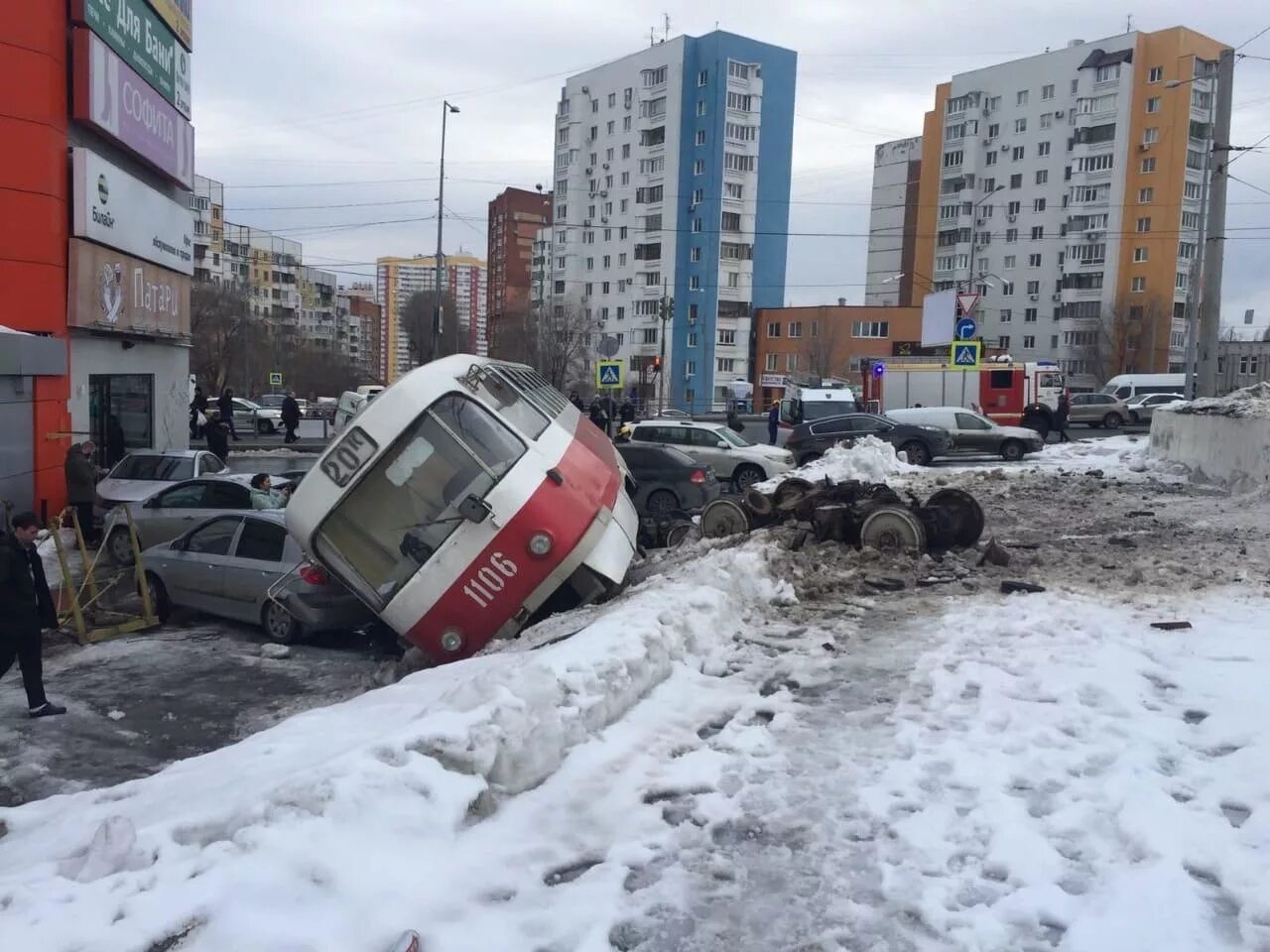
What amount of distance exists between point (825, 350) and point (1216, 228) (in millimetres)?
54378

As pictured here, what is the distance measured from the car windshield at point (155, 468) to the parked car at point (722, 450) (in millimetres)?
9192

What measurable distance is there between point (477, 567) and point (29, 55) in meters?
14.6

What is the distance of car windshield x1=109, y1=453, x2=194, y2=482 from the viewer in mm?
17406

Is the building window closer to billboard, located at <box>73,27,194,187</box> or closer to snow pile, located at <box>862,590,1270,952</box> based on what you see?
billboard, located at <box>73,27,194,187</box>

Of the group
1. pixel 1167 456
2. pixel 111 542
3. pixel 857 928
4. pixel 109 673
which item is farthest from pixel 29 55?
pixel 1167 456

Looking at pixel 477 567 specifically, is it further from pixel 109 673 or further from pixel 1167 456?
pixel 1167 456

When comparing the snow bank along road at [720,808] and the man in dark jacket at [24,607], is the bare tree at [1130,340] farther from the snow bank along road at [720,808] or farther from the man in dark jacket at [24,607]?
the man in dark jacket at [24,607]

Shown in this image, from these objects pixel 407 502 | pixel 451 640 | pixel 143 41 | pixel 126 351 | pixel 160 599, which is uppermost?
pixel 143 41

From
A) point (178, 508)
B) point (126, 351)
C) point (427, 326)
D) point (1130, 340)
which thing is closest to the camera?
point (178, 508)

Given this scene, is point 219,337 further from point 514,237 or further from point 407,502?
point 407,502

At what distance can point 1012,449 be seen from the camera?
85.6 feet

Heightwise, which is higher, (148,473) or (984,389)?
(984,389)

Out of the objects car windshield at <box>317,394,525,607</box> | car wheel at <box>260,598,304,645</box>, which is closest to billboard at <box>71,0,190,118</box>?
car wheel at <box>260,598,304,645</box>

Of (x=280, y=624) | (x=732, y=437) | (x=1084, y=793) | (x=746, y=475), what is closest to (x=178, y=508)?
(x=280, y=624)
